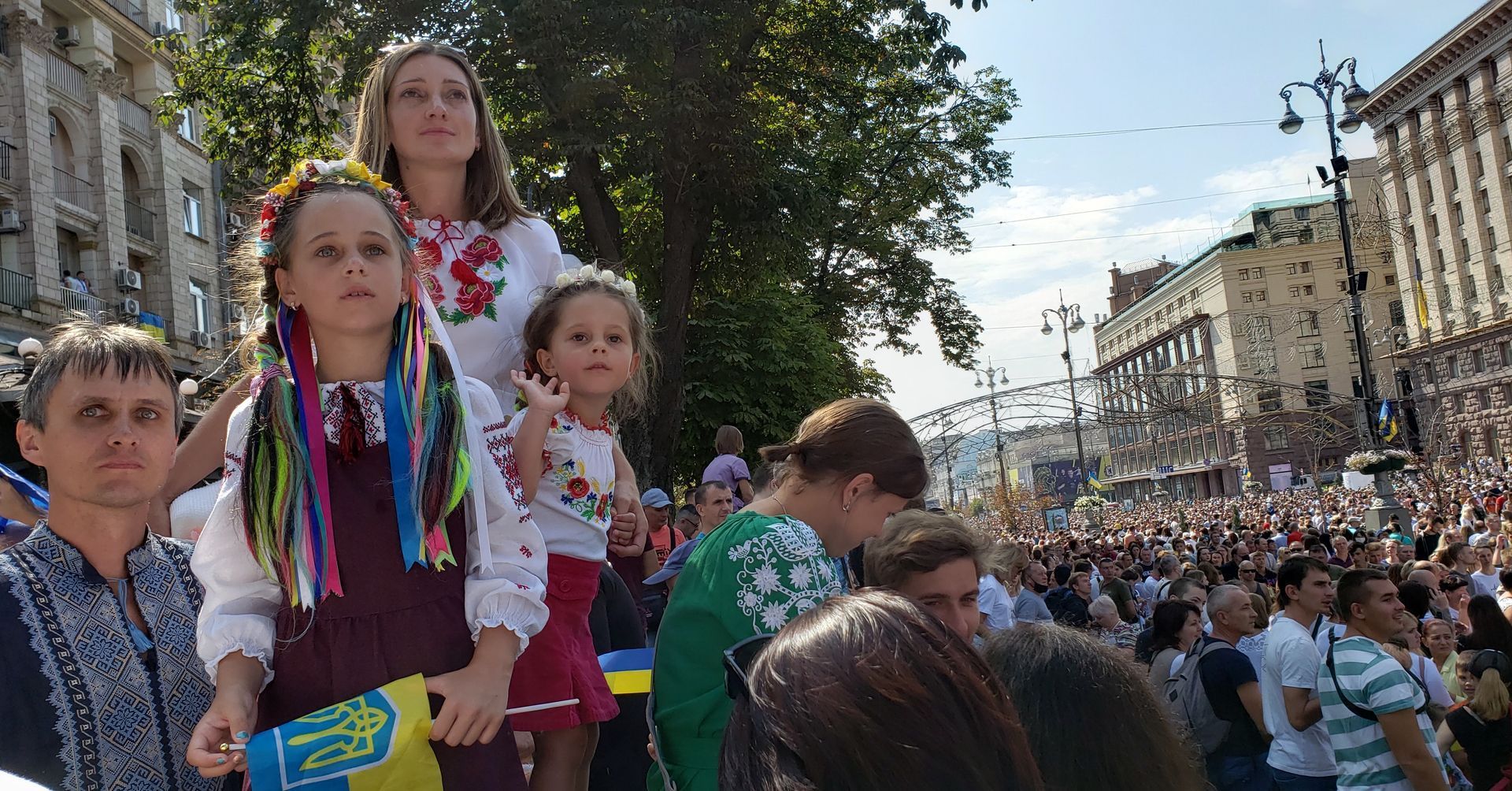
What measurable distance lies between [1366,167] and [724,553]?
8580 centimetres

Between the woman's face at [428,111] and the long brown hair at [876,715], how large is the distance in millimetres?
2291

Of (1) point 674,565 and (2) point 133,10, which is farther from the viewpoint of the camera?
(2) point 133,10

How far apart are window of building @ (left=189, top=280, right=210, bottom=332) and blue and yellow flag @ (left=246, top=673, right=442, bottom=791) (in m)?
30.9

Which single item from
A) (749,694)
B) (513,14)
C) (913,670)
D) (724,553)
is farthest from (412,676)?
(513,14)

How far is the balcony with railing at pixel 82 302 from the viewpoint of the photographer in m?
24.0

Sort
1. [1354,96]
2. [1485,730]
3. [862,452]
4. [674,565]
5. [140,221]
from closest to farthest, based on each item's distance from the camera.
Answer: [862,452] → [674,565] → [1485,730] → [1354,96] → [140,221]

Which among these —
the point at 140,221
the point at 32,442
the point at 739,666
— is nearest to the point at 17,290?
the point at 140,221

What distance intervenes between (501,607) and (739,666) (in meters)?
0.77

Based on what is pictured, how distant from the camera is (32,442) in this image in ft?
8.28

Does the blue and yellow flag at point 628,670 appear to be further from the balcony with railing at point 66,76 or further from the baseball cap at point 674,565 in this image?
the balcony with railing at point 66,76

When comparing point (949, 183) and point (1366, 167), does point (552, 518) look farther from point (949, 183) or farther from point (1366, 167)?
point (1366, 167)

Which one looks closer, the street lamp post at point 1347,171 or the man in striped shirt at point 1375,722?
the man in striped shirt at point 1375,722

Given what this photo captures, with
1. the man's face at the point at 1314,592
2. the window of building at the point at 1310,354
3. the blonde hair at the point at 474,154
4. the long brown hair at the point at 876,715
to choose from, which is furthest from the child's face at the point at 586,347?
the window of building at the point at 1310,354

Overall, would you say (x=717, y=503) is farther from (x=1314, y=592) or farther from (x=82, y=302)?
(x=82, y=302)
